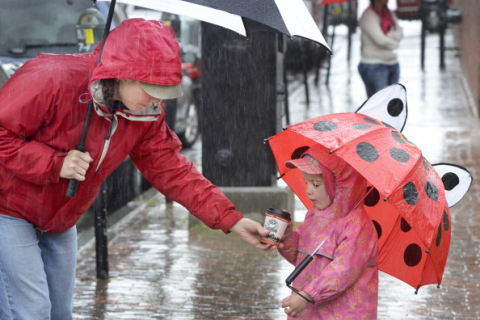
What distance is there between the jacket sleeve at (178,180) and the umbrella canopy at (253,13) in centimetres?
55

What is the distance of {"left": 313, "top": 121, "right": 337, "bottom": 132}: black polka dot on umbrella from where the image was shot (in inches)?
156

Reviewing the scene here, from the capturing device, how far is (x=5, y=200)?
3707mm

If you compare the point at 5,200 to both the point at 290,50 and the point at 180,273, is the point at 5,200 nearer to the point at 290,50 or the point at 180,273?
the point at 180,273

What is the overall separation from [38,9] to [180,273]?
12.9 feet

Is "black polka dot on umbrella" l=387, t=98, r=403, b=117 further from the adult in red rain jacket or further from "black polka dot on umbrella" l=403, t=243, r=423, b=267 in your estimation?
the adult in red rain jacket

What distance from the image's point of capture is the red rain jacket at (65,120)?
349 centimetres

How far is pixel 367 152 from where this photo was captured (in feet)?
12.4

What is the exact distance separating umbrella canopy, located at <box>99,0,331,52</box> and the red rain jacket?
11.7 inches

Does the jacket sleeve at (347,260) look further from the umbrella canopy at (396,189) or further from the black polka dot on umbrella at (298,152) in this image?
the black polka dot on umbrella at (298,152)

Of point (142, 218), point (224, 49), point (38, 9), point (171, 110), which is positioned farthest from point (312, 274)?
point (171, 110)

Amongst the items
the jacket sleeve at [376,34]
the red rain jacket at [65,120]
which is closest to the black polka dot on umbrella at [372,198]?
the red rain jacket at [65,120]

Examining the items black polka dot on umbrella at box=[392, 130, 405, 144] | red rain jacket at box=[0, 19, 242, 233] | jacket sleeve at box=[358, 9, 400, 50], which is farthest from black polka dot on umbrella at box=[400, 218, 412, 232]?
jacket sleeve at box=[358, 9, 400, 50]

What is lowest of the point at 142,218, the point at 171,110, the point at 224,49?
the point at 142,218

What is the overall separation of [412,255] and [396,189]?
65 cm
